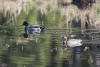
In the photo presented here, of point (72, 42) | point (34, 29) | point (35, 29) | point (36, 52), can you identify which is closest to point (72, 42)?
point (72, 42)

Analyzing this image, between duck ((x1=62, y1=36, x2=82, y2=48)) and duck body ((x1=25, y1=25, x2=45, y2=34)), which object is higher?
duck body ((x1=25, y1=25, x2=45, y2=34))

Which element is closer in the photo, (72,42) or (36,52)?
(36,52)

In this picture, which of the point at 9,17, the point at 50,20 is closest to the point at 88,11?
the point at 50,20

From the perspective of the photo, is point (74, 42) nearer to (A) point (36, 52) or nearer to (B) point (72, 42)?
(B) point (72, 42)

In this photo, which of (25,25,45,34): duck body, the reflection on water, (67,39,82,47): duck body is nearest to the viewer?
the reflection on water

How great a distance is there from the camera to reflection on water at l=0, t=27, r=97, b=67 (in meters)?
8.95

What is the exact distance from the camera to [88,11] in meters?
15.3

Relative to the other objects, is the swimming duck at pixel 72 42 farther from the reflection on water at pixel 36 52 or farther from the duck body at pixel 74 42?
the reflection on water at pixel 36 52

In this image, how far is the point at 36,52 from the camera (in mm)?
10055

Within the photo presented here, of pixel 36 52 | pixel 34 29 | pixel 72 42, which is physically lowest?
pixel 36 52

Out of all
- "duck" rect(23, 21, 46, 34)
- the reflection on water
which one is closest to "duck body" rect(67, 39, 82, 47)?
the reflection on water

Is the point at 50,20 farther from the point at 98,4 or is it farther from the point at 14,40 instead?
the point at 14,40

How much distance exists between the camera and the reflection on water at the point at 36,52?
8.95m

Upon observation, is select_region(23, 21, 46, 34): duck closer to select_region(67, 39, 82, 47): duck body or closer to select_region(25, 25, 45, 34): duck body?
select_region(25, 25, 45, 34): duck body
